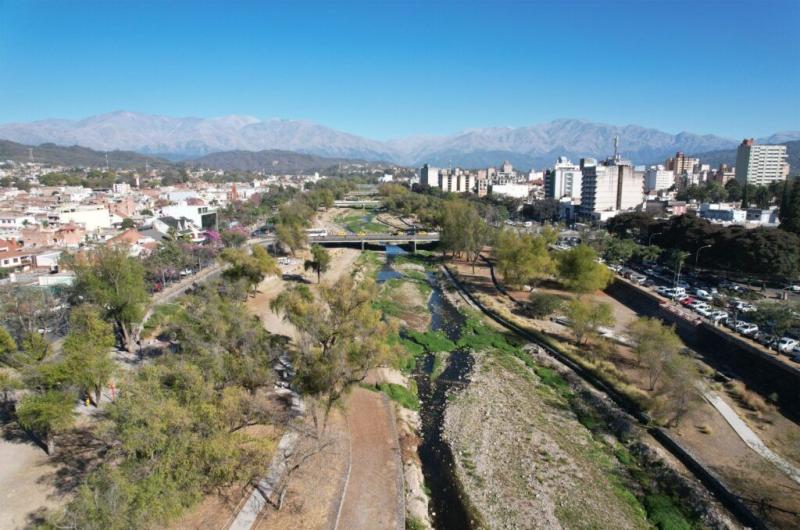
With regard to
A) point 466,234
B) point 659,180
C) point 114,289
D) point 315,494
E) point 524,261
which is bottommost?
point 315,494

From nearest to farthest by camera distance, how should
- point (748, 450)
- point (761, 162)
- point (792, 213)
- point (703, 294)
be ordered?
1. point (748, 450)
2. point (703, 294)
3. point (792, 213)
4. point (761, 162)

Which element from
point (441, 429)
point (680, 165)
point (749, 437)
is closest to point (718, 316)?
point (749, 437)

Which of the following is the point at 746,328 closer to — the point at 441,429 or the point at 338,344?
the point at 441,429

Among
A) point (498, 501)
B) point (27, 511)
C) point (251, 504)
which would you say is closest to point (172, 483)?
point (251, 504)

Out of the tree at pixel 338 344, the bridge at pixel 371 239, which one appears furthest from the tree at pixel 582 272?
the bridge at pixel 371 239

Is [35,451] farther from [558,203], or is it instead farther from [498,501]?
[558,203]

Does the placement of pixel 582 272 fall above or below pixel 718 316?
above

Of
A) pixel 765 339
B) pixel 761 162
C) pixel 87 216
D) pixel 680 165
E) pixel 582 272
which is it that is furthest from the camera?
pixel 680 165
